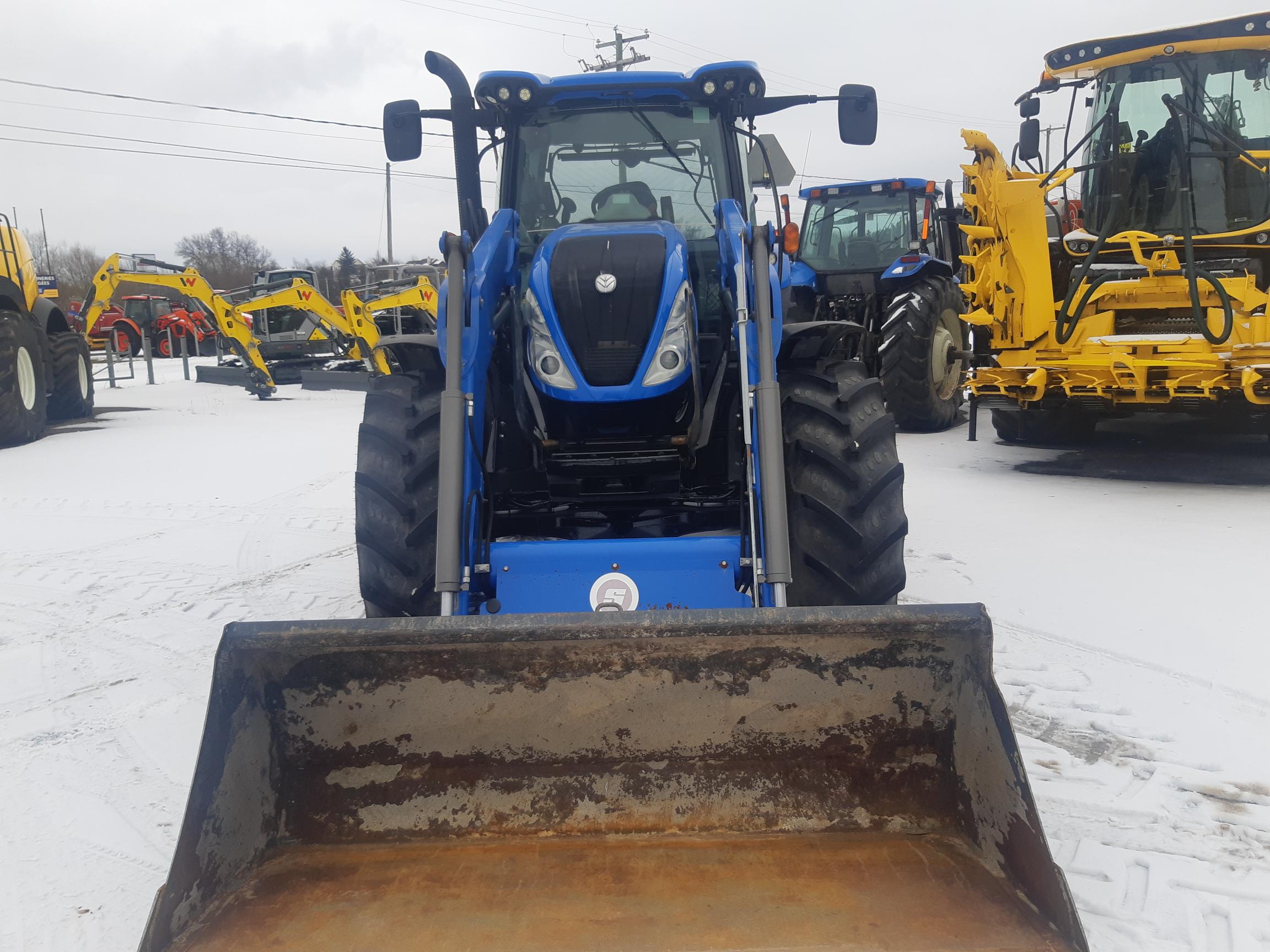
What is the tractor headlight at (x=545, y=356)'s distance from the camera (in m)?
3.12

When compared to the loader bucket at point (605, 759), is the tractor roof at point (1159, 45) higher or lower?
higher

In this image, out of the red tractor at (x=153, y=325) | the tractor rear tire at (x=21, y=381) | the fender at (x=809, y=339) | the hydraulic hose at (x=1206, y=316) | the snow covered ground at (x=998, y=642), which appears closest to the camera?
the snow covered ground at (x=998, y=642)

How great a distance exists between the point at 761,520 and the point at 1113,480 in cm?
514

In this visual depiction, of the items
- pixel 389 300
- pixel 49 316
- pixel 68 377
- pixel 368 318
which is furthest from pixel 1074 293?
pixel 389 300

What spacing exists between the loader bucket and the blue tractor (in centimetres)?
697

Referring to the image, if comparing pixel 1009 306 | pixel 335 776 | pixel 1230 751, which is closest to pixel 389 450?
pixel 335 776

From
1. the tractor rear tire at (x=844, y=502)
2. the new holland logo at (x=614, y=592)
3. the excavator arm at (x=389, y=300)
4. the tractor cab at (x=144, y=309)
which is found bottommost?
the new holland logo at (x=614, y=592)

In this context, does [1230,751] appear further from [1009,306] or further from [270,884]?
[1009,306]

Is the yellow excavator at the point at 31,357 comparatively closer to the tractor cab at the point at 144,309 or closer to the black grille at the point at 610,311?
the black grille at the point at 610,311

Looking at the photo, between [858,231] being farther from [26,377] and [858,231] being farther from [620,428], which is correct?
[26,377]

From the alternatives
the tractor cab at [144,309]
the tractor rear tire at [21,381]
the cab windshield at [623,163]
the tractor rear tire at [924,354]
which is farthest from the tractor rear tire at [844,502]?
the tractor cab at [144,309]

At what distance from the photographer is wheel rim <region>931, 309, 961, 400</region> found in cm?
924

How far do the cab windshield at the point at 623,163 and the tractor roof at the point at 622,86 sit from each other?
0.06 metres

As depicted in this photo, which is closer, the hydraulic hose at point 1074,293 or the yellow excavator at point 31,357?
the hydraulic hose at point 1074,293
